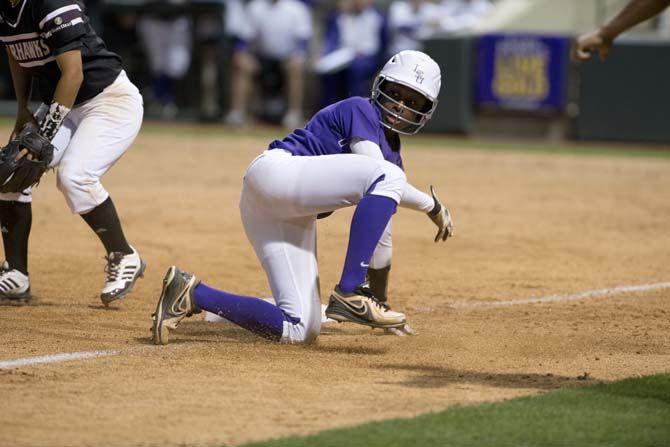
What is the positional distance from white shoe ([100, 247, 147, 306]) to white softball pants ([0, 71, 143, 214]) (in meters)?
0.34

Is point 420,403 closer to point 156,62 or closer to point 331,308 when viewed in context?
point 331,308

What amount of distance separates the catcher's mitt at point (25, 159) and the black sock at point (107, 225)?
40 centimetres

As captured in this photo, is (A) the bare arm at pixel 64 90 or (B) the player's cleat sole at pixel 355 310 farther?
(A) the bare arm at pixel 64 90

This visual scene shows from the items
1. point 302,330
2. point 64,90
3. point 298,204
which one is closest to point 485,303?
point 302,330

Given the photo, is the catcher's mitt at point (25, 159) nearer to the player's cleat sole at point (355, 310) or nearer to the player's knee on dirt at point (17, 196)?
the player's knee on dirt at point (17, 196)

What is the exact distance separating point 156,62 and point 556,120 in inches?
253

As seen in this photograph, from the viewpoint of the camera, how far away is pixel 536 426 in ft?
13.6

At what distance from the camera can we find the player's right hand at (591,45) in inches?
212

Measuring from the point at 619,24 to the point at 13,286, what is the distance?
139 inches

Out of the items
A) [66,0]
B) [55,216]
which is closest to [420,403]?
[66,0]

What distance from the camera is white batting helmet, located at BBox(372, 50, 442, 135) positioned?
211 inches

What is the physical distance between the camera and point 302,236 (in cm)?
545

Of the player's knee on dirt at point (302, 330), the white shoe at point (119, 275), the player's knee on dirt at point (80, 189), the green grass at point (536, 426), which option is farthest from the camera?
the white shoe at point (119, 275)

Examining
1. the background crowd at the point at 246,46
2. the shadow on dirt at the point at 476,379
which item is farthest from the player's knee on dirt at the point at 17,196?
the background crowd at the point at 246,46
